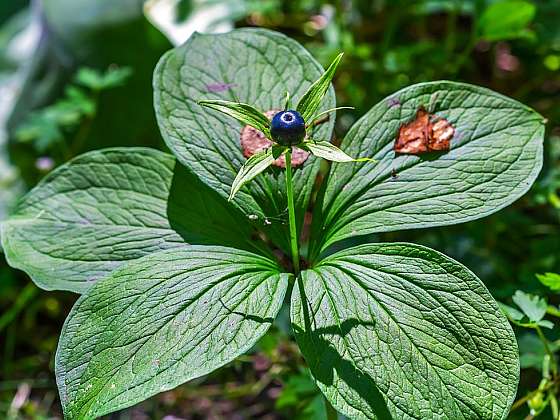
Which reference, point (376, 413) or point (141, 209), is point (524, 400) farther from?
point (141, 209)

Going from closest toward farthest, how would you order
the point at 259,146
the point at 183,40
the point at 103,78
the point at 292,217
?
1. the point at 292,217
2. the point at 259,146
3. the point at 103,78
4. the point at 183,40

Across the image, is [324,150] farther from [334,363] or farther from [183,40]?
[183,40]

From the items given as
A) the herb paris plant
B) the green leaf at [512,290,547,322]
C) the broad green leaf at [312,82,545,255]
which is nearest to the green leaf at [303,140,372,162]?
the herb paris plant

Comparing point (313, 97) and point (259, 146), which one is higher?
point (313, 97)

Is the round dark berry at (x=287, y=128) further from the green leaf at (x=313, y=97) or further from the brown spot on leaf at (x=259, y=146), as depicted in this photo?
the brown spot on leaf at (x=259, y=146)

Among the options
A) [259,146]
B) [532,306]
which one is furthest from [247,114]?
[532,306]

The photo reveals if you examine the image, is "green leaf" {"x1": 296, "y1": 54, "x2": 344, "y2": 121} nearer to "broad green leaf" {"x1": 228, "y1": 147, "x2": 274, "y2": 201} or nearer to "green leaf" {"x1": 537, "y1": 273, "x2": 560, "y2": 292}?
"broad green leaf" {"x1": 228, "y1": 147, "x2": 274, "y2": 201}

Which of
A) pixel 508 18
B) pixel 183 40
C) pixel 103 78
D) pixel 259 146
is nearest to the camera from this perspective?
pixel 259 146
